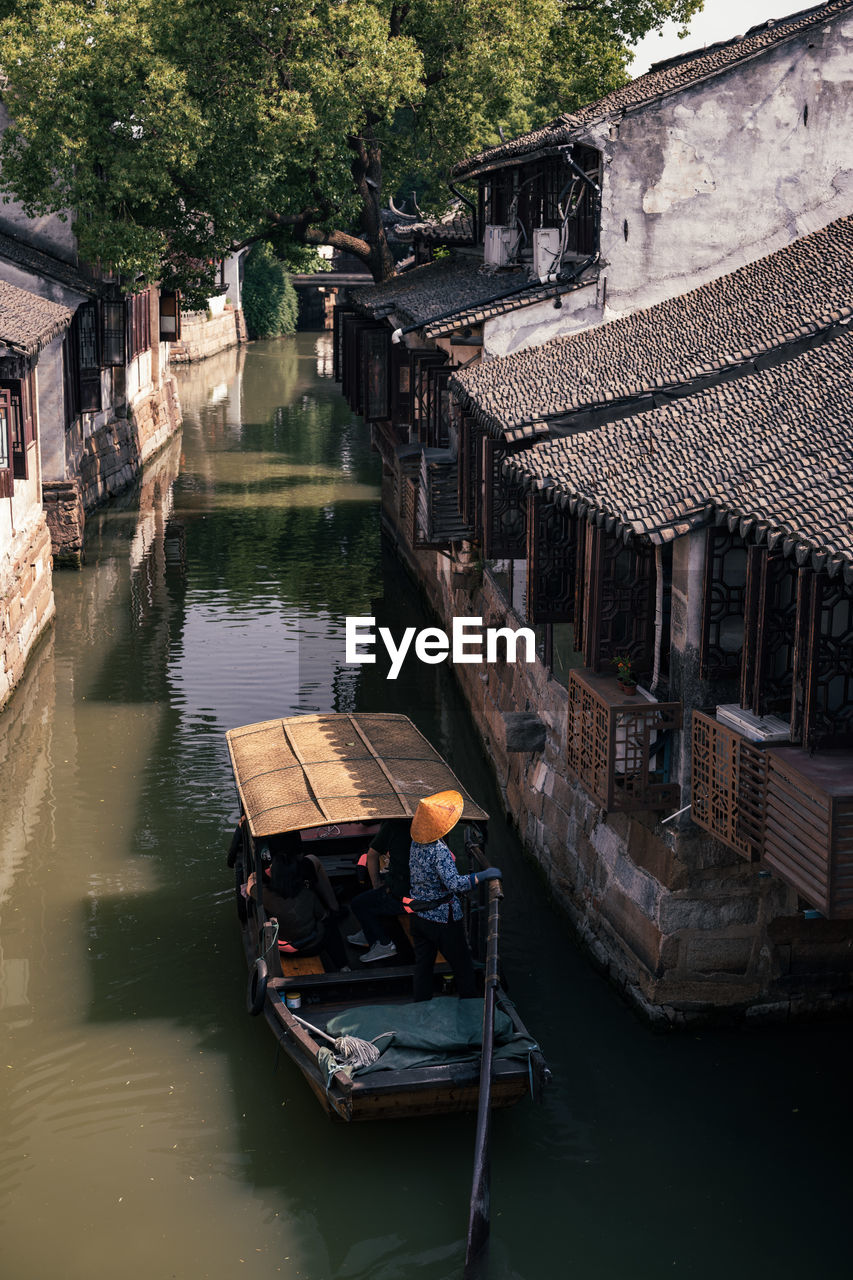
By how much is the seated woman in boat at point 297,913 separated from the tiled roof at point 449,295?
9422mm

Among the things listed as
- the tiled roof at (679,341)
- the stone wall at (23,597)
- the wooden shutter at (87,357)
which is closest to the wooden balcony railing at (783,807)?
the tiled roof at (679,341)

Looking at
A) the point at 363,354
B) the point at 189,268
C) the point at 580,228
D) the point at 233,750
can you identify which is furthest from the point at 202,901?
the point at 189,268

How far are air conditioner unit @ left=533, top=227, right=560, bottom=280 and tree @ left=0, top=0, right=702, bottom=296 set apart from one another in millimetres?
8770

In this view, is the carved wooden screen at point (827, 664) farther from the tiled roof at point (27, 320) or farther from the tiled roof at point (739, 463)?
the tiled roof at point (27, 320)

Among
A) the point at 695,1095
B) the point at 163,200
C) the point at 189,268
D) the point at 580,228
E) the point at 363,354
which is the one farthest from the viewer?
the point at 189,268

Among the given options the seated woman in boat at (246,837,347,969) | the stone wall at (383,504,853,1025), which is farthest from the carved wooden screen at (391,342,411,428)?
the seated woman in boat at (246,837,347,969)

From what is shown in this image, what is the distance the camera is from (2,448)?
64.2ft

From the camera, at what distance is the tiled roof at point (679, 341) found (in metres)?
14.9

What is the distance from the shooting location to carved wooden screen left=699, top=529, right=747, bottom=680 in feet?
36.4

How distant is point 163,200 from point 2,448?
488 inches

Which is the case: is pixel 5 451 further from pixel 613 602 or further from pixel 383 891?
pixel 613 602

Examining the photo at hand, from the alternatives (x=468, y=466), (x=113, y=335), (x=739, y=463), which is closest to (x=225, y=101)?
(x=113, y=335)

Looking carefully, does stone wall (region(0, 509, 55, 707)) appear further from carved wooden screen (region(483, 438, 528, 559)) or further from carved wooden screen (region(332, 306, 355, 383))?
carved wooden screen (region(332, 306, 355, 383))

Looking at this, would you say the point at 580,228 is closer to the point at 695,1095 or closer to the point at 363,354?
the point at 363,354
